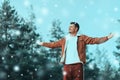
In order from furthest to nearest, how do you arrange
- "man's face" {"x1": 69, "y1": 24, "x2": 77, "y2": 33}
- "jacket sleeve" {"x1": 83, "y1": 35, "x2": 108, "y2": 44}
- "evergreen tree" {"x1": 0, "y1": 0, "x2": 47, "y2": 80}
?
"evergreen tree" {"x1": 0, "y1": 0, "x2": 47, "y2": 80} < "man's face" {"x1": 69, "y1": 24, "x2": 77, "y2": 33} < "jacket sleeve" {"x1": 83, "y1": 35, "x2": 108, "y2": 44}

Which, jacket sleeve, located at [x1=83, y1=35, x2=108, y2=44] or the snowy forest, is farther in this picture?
the snowy forest

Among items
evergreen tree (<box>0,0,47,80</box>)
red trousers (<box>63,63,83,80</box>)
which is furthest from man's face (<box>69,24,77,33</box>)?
evergreen tree (<box>0,0,47,80</box>)

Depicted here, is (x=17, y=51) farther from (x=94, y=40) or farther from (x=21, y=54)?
(x=94, y=40)

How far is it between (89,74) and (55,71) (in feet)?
24.2

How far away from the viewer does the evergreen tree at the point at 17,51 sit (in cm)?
2858

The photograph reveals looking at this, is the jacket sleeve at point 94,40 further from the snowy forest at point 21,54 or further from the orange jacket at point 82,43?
the snowy forest at point 21,54

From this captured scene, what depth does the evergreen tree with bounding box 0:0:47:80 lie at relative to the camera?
2858 cm

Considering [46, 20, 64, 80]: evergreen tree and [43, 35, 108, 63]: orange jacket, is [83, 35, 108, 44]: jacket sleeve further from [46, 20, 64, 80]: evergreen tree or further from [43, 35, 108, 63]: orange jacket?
[46, 20, 64, 80]: evergreen tree

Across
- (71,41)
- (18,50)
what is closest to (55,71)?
(18,50)

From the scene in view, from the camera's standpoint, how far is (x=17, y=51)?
2997cm

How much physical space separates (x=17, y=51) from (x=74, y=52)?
2128cm

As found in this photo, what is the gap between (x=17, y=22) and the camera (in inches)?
1313

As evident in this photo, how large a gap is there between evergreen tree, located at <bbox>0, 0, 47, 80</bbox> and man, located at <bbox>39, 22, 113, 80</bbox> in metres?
19.3

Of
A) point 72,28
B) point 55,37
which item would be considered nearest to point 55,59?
point 55,37
